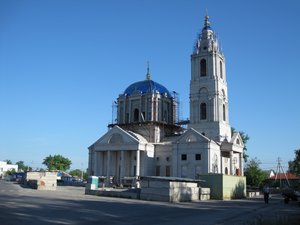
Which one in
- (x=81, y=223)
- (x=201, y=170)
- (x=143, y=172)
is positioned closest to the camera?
(x=81, y=223)

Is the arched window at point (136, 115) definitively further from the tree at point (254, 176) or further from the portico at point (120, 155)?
the tree at point (254, 176)

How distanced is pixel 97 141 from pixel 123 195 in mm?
29428

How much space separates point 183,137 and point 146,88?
16309mm

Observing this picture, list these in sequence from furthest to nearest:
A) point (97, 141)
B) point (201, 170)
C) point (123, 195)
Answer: point (97, 141) < point (201, 170) < point (123, 195)

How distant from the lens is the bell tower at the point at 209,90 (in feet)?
198

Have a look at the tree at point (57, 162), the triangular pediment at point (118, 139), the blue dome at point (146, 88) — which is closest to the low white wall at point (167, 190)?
the triangular pediment at point (118, 139)

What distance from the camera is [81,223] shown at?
1502 centimetres

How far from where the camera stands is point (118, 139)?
207 feet

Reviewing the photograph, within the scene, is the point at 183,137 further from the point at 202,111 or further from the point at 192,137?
the point at 202,111

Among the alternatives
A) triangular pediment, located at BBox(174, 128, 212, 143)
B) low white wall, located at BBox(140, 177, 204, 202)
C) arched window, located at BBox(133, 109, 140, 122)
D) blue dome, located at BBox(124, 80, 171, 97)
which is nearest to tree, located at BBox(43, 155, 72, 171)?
blue dome, located at BBox(124, 80, 171, 97)

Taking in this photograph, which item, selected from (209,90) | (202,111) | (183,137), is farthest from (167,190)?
(209,90)

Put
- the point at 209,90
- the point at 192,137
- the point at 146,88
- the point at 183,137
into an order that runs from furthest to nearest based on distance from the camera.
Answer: the point at 146,88 → the point at 209,90 → the point at 183,137 → the point at 192,137

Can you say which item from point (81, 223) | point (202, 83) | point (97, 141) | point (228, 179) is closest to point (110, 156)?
point (97, 141)

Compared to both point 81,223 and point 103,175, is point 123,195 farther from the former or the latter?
point 103,175
